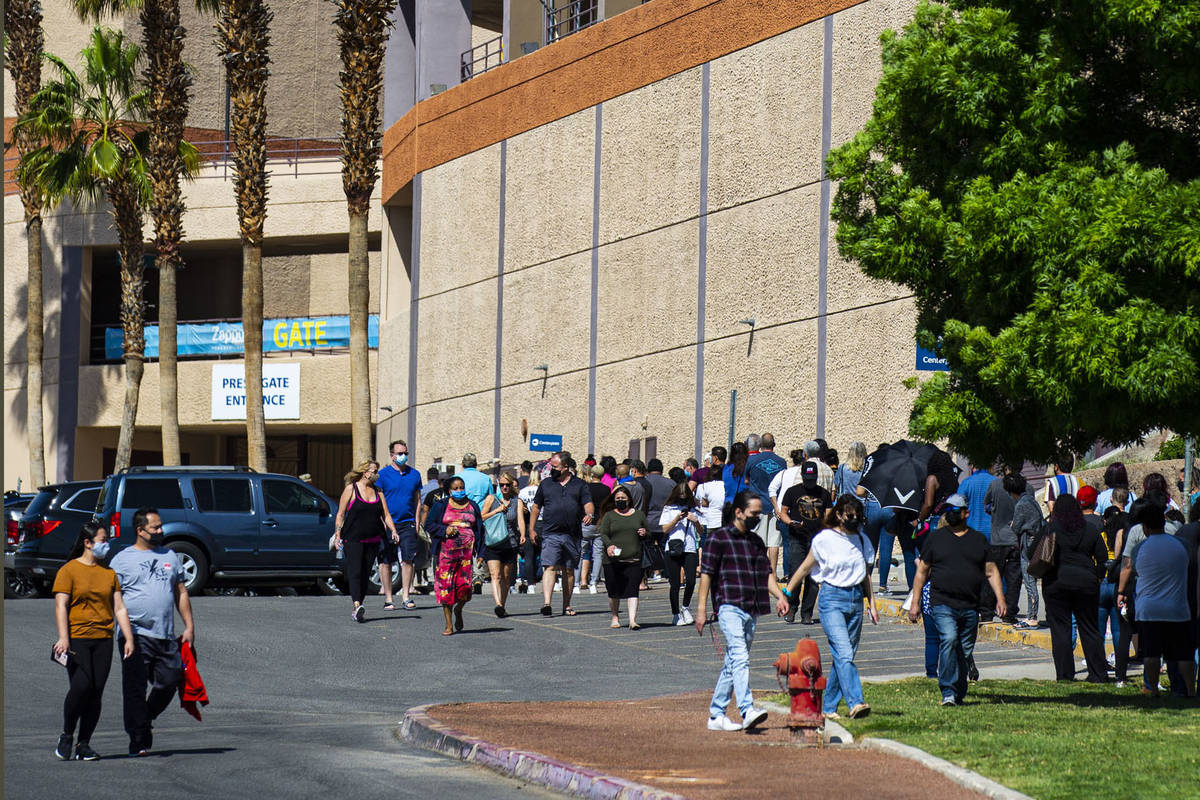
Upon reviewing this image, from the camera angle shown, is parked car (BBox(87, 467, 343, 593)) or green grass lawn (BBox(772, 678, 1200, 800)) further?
parked car (BBox(87, 467, 343, 593))

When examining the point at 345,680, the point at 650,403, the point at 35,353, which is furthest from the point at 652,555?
the point at 35,353

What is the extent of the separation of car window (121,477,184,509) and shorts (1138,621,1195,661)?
13331 mm

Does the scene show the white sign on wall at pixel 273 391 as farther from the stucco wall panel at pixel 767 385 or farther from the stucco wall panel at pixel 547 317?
the stucco wall panel at pixel 767 385

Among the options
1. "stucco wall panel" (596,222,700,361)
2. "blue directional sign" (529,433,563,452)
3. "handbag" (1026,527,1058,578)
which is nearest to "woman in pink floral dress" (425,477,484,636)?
"handbag" (1026,527,1058,578)

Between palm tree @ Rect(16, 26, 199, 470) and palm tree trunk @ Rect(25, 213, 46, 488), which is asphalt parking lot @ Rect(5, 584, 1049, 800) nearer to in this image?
palm tree @ Rect(16, 26, 199, 470)

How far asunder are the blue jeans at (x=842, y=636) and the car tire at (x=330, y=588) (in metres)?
12.7

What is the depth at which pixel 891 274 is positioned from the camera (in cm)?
1416

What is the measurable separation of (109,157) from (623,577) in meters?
23.1

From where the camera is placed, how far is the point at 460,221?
36.4 meters

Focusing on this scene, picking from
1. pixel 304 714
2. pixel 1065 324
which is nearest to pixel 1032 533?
pixel 1065 324

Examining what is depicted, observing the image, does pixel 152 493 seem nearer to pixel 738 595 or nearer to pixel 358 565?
pixel 358 565

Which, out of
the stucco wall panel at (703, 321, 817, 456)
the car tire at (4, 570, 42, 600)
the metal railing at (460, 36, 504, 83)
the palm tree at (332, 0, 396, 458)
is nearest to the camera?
the car tire at (4, 570, 42, 600)

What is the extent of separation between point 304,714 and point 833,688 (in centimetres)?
445

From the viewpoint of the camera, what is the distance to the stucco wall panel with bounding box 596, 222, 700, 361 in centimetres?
2947
